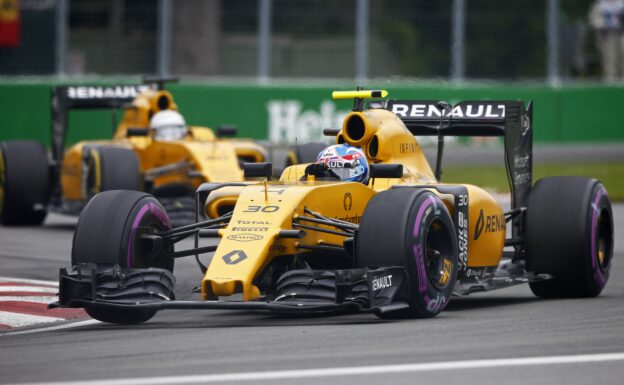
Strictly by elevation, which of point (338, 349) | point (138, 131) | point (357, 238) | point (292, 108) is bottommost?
point (338, 349)

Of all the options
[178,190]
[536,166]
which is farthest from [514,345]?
[536,166]

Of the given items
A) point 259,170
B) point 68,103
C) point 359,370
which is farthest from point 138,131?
point 359,370

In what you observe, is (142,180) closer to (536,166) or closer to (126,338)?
(126,338)

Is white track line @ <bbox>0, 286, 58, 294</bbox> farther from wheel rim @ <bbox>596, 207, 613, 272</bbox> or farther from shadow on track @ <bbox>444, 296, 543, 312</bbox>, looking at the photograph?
wheel rim @ <bbox>596, 207, 613, 272</bbox>

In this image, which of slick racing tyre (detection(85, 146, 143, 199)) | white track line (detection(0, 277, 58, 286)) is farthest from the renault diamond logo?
slick racing tyre (detection(85, 146, 143, 199))

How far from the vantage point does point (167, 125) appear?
795 inches

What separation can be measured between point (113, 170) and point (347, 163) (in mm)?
7350

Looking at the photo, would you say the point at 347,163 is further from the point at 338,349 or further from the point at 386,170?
the point at 338,349

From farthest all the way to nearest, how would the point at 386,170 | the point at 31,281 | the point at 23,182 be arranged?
the point at 23,182, the point at 31,281, the point at 386,170

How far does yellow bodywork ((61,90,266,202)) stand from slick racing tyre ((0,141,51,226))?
361 millimetres

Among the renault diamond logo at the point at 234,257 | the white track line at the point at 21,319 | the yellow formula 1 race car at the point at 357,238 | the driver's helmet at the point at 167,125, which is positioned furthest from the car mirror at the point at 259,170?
the driver's helmet at the point at 167,125

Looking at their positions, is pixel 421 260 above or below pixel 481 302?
above

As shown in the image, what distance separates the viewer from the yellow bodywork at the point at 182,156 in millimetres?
19078

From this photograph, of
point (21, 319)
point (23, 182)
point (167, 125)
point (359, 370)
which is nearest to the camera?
point (359, 370)
